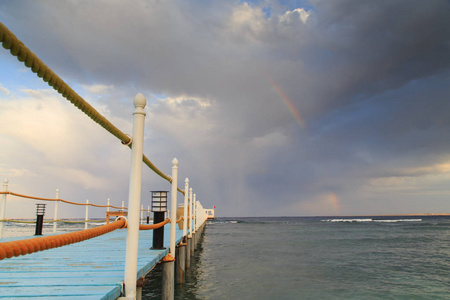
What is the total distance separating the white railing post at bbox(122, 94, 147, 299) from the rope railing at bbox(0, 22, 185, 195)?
100 mm

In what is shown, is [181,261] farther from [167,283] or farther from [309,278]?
[309,278]

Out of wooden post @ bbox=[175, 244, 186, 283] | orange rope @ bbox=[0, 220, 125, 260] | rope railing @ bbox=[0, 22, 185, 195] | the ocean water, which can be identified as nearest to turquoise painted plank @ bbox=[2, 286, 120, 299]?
orange rope @ bbox=[0, 220, 125, 260]

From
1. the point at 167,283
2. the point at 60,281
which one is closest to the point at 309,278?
the point at 167,283

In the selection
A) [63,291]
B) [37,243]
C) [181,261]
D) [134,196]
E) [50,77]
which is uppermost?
[50,77]

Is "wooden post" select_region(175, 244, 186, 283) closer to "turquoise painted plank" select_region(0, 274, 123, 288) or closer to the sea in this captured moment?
the sea

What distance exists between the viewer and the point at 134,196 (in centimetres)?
240

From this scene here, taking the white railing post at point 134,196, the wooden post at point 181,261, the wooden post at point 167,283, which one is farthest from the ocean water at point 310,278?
the white railing post at point 134,196

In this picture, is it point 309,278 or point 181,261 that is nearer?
point 181,261

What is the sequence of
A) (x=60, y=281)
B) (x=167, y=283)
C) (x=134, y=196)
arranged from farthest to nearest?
(x=167, y=283) → (x=60, y=281) → (x=134, y=196)

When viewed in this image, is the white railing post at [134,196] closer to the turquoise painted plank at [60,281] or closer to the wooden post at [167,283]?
the turquoise painted plank at [60,281]

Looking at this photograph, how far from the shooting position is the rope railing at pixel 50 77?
1.16 meters

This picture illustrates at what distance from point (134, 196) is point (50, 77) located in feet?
3.82

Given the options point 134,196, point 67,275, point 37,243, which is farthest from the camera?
point 67,275

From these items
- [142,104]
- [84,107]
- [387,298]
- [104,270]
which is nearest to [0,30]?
[84,107]
